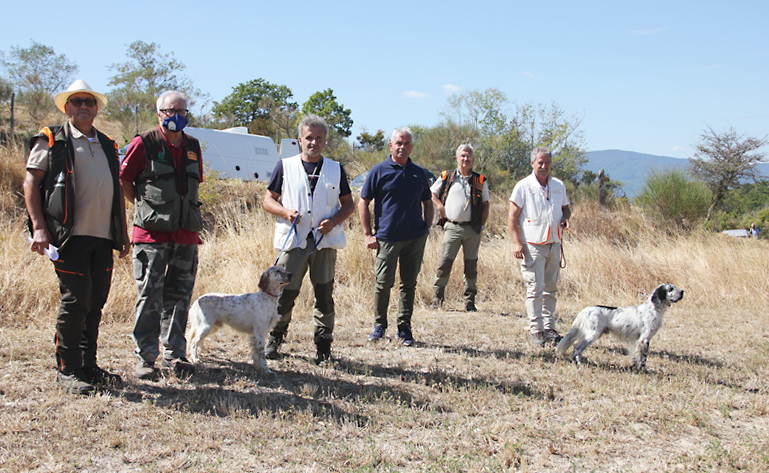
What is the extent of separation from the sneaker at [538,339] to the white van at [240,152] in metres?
13.0

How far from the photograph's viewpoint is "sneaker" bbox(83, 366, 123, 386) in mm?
3488

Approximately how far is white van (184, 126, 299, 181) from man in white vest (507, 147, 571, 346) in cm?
1271

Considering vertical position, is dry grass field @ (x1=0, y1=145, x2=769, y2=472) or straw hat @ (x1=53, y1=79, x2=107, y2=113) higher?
straw hat @ (x1=53, y1=79, x2=107, y2=113)

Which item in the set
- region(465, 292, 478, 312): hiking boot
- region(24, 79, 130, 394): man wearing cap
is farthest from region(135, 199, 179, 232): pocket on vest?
region(465, 292, 478, 312): hiking boot

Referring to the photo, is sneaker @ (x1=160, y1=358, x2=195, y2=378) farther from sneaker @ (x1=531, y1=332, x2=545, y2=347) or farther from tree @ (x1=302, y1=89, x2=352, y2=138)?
tree @ (x1=302, y1=89, x2=352, y2=138)

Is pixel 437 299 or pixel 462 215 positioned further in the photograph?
pixel 437 299

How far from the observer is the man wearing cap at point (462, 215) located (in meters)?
6.85

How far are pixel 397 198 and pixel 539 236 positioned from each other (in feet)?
4.69

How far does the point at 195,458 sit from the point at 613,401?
2.81 m

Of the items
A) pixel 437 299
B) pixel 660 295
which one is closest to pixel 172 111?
pixel 660 295

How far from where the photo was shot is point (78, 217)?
326cm

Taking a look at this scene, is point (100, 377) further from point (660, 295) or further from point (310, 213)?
point (660, 295)

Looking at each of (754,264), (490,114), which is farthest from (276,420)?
(490,114)

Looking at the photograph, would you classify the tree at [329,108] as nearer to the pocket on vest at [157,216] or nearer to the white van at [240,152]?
the white van at [240,152]
